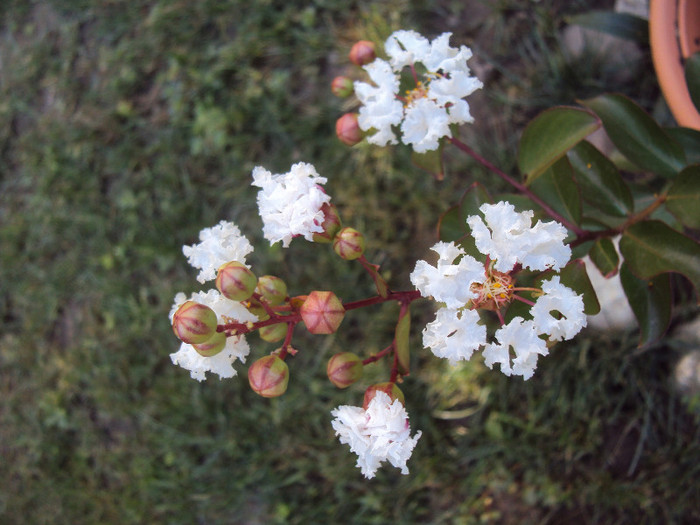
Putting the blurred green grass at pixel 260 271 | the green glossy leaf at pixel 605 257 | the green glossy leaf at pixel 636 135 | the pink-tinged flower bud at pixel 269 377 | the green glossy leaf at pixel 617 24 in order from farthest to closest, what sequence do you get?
1. the blurred green grass at pixel 260 271
2. the green glossy leaf at pixel 617 24
3. the green glossy leaf at pixel 636 135
4. the green glossy leaf at pixel 605 257
5. the pink-tinged flower bud at pixel 269 377

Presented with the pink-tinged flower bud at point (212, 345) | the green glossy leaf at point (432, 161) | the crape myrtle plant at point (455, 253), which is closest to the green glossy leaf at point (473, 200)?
the crape myrtle plant at point (455, 253)

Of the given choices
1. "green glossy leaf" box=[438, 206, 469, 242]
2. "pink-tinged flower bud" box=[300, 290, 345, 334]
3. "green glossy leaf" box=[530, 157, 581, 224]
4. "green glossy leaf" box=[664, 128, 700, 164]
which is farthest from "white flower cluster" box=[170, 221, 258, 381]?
"green glossy leaf" box=[664, 128, 700, 164]

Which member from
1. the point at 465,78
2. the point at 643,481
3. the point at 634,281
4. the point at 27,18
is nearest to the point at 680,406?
the point at 643,481

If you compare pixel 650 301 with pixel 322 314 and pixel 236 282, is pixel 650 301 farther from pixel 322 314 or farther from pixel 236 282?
pixel 236 282

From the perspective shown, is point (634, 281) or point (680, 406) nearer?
point (634, 281)

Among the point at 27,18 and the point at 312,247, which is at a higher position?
the point at 27,18

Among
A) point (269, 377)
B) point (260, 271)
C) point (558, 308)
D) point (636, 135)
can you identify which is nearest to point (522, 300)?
point (558, 308)

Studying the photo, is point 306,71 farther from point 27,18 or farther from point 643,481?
point 643,481

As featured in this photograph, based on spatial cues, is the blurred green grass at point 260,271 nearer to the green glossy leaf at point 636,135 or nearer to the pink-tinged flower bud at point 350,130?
the green glossy leaf at point 636,135
